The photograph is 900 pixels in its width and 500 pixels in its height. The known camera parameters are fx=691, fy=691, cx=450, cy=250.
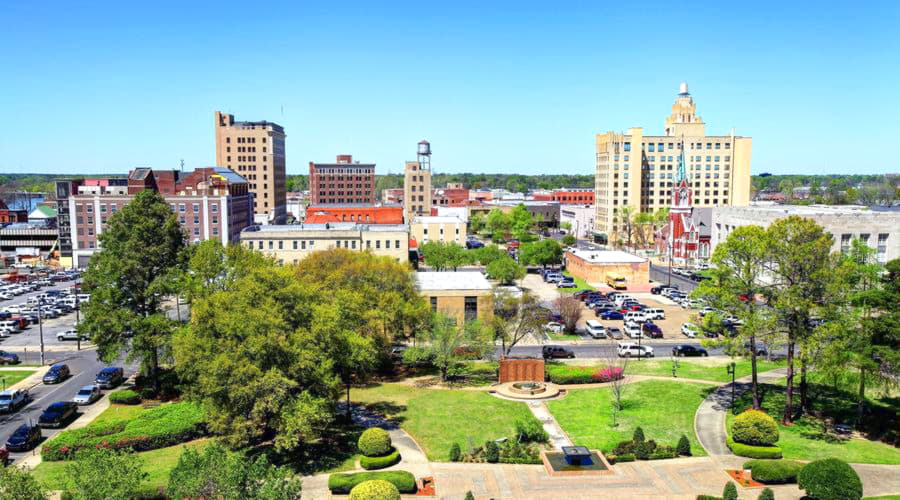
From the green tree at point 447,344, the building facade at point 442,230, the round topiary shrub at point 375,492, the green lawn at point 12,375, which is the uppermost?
the building facade at point 442,230

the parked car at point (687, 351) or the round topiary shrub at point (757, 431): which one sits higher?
the round topiary shrub at point (757, 431)

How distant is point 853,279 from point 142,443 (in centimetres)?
4556

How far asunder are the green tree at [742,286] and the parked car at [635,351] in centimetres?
1656

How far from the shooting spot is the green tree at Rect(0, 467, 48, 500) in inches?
918

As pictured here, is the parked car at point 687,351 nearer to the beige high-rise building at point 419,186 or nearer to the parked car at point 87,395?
the parked car at point 87,395

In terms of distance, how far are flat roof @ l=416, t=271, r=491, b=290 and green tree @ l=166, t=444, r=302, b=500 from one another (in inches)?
1897

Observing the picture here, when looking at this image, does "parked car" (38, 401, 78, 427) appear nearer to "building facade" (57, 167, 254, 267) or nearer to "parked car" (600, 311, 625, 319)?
"parked car" (600, 311, 625, 319)

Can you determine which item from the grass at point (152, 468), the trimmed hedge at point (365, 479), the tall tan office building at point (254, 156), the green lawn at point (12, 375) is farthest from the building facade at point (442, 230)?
the trimmed hedge at point (365, 479)

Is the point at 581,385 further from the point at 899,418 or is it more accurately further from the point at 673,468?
the point at 899,418

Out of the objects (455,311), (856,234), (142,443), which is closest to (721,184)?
(856,234)

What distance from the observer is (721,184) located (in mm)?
167500

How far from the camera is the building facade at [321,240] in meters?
101

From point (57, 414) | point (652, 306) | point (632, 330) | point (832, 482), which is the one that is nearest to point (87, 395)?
point (57, 414)

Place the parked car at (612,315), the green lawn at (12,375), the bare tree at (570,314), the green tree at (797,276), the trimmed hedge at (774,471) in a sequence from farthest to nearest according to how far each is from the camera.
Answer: the parked car at (612,315) < the bare tree at (570,314) < the green lawn at (12,375) < the green tree at (797,276) < the trimmed hedge at (774,471)
